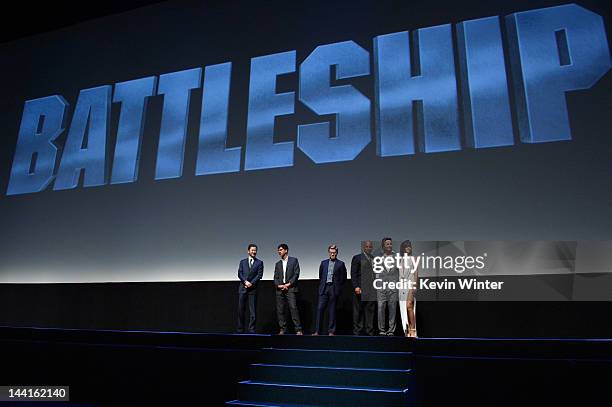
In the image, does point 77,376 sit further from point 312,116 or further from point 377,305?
point 312,116

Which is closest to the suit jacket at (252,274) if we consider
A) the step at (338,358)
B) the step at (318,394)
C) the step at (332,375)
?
the step at (338,358)

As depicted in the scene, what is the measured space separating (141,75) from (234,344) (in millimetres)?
5580

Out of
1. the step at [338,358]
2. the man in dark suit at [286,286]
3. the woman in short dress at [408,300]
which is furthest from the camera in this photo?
the man in dark suit at [286,286]

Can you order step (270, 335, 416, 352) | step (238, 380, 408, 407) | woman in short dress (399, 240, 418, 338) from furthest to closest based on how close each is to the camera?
1. woman in short dress (399, 240, 418, 338)
2. step (270, 335, 416, 352)
3. step (238, 380, 408, 407)

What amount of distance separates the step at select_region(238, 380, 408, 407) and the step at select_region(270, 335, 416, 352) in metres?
0.66

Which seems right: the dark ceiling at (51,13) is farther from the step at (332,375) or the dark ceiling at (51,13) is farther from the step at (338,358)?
the step at (332,375)

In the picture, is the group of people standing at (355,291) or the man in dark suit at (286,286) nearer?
the group of people standing at (355,291)

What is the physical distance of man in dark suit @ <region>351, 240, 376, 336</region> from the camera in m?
6.69

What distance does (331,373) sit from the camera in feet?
17.0

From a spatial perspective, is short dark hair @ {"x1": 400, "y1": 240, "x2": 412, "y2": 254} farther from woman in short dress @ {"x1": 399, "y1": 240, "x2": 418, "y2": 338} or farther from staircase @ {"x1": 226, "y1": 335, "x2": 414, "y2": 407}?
staircase @ {"x1": 226, "y1": 335, "x2": 414, "y2": 407}

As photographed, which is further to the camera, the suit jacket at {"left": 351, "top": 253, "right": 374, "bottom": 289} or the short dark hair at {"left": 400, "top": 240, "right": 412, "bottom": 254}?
the short dark hair at {"left": 400, "top": 240, "right": 412, "bottom": 254}

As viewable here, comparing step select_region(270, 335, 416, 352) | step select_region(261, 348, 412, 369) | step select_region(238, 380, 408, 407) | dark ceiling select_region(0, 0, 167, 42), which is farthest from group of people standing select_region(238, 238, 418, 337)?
dark ceiling select_region(0, 0, 167, 42)

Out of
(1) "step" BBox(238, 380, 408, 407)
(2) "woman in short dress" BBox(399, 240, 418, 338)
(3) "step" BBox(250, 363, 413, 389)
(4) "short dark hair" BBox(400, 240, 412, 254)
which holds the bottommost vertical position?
(1) "step" BBox(238, 380, 408, 407)

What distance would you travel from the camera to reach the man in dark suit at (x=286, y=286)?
690 centimetres
